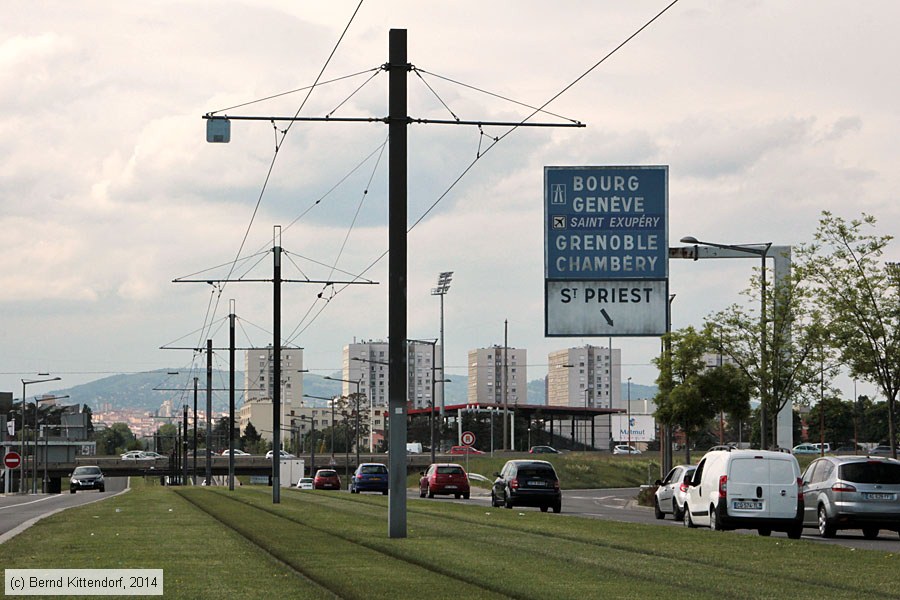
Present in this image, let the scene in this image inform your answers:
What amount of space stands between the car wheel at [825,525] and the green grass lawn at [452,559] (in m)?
3.91

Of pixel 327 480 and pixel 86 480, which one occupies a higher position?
pixel 327 480

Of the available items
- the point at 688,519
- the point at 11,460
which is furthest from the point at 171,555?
the point at 11,460

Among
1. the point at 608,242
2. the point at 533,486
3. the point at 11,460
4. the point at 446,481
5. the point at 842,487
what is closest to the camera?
the point at 842,487

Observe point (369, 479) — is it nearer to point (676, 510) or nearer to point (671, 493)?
point (671, 493)

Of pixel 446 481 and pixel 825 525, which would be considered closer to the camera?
pixel 825 525

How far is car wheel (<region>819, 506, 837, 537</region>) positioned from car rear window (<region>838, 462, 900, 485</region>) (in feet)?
3.17


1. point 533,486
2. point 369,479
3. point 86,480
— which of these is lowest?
point 86,480

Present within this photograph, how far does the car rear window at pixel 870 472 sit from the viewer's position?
98.4 feet

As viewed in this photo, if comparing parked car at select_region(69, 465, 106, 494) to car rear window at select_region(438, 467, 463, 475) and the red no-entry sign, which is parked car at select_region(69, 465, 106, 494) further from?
car rear window at select_region(438, 467, 463, 475)

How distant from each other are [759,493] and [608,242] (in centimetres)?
950

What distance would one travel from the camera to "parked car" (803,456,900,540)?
97.3ft

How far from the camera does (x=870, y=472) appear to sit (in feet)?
98.7

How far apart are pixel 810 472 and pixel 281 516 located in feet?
42.6

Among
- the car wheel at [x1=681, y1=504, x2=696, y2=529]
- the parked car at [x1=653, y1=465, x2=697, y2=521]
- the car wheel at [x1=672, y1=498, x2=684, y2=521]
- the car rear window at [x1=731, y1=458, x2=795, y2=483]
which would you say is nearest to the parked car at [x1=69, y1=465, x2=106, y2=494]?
the parked car at [x1=653, y1=465, x2=697, y2=521]
